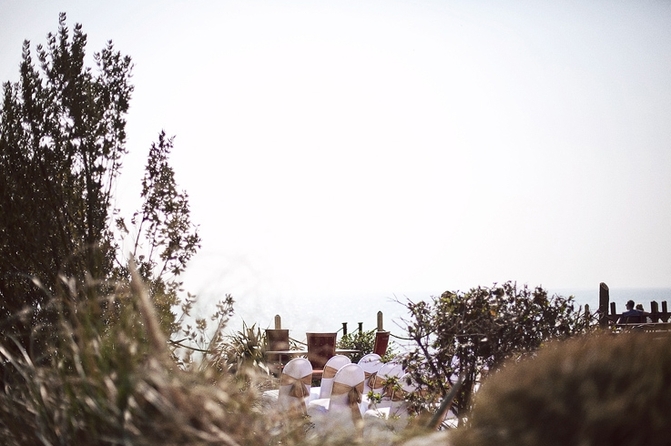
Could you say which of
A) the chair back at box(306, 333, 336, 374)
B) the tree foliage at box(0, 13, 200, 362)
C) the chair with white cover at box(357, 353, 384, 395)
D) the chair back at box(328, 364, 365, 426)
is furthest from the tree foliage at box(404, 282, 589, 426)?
the chair back at box(306, 333, 336, 374)

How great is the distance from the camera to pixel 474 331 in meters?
4.59

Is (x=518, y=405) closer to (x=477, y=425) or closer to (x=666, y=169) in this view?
(x=477, y=425)

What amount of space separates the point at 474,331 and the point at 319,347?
6902mm

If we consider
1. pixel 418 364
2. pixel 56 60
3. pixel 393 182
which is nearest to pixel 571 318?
pixel 418 364

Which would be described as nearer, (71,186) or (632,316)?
(71,186)

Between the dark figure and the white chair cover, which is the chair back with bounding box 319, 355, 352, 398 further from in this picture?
the dark figure

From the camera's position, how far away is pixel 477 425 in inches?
58.6

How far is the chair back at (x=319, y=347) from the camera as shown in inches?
434

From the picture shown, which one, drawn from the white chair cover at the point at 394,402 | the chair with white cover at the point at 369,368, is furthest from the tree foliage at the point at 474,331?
the chair with white cover at the point at 369,368

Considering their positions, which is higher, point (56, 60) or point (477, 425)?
point (56, 60)

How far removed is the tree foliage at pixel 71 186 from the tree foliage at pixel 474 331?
74.0 inches

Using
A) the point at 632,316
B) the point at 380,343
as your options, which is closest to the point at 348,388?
the point at 380,343

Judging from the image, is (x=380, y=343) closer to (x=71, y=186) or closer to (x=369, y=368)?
(x=369, y=368)

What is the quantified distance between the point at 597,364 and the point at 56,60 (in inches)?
183
